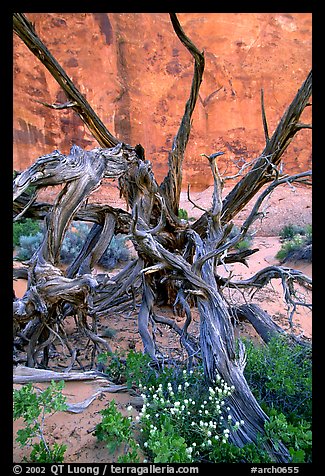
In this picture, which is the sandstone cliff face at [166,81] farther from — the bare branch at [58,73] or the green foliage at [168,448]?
the green foliage at [168,448]

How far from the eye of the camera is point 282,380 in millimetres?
2246

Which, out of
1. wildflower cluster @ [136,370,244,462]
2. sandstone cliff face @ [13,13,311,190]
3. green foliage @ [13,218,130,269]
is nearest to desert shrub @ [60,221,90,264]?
green foliage @ [13,218,130,269]

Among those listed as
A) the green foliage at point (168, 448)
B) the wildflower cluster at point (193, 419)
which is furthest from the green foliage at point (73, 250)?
the green foliage at point (168, 448)

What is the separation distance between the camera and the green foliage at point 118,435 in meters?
1.69

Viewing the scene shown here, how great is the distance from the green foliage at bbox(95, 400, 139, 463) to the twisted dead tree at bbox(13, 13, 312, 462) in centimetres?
59

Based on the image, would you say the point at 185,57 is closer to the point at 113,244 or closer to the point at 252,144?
the point at 252,144

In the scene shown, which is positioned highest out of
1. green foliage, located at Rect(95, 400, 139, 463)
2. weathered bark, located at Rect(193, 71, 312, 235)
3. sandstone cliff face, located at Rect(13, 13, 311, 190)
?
sandstone cliff face, located at Rect(13, 13, 311, 190)

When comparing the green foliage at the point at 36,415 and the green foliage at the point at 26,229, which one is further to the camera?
the green foliage at the point at 26,229

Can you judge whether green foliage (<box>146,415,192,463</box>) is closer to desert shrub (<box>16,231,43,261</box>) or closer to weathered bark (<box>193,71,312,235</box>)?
weathered bark (<box>193,71,312,235</box>)

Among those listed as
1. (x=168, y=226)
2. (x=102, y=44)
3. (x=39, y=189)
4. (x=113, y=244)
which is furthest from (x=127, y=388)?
(x=102, y=44)

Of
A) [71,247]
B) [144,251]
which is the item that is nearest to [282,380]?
[144,251]

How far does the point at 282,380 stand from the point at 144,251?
137 cm

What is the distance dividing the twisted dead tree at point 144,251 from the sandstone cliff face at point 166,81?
1289 centimetres

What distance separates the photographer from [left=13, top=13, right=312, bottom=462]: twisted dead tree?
2.26 m
